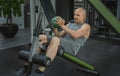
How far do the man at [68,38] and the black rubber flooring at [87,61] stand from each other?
0.58 meters

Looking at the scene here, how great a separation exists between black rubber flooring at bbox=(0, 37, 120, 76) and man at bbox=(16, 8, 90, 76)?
23.0 inches

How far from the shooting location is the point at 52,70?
3.90 m

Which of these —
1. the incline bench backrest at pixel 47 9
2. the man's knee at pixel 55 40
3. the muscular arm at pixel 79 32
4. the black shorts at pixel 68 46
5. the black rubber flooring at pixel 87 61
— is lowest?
the black rubber flooring at pixel 87 61

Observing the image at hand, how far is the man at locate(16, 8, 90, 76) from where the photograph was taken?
2.89 metres

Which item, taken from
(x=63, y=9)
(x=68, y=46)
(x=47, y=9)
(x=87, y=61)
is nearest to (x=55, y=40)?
(x=68, y=46)

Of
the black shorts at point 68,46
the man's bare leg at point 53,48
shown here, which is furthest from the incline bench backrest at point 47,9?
the man's bare leg at point 53,48

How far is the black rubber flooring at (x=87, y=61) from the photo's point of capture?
379 cm

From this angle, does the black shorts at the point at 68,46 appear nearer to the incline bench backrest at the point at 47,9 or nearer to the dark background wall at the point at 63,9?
the incline bench backrest at the point at 47,9

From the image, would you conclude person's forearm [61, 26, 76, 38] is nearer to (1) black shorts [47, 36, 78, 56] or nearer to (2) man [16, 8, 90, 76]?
(2) man [16, 8, 90, 76]

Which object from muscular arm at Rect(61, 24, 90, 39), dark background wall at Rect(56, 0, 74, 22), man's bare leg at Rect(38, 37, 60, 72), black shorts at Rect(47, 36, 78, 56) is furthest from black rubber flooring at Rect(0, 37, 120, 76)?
dark background wall at Rect(56, 0, 74, 22)

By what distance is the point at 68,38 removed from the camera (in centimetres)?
322

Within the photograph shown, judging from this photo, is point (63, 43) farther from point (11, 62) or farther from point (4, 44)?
point (4, 44)

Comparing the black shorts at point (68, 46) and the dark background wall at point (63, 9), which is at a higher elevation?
the dark background wall at point (63, 9)

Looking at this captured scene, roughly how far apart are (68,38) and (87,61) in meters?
1.32
